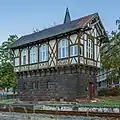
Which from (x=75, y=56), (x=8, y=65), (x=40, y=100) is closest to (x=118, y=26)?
(x=75, y=56)

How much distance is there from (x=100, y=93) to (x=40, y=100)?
9.77 metres

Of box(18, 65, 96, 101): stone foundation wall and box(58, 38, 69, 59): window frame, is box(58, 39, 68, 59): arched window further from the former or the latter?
box(18, 65, 96, 101): stone foundation wall

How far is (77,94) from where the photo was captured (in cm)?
2797

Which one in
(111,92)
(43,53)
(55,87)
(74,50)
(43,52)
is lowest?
(111,92)

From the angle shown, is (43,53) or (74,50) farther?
(43,53)

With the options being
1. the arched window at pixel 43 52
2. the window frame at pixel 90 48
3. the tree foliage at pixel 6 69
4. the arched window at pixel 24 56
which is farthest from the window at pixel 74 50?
the tree foliage at pixel 6 69

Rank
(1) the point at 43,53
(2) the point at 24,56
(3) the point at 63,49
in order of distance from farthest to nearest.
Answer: (2) the point at 24,56 < (1) the point at 43,53 < (3) the point at 63,49

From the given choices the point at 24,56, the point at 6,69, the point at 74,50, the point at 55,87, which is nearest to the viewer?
the point at 74,50

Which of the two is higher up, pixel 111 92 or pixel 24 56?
pixel 24 56

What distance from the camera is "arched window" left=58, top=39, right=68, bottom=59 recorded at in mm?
28859

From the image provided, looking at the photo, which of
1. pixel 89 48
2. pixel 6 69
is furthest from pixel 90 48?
pixel 6 69

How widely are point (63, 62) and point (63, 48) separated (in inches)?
62.4

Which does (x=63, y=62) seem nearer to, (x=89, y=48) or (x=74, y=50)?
(x=74, y=50)

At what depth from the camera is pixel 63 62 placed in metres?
28.8
